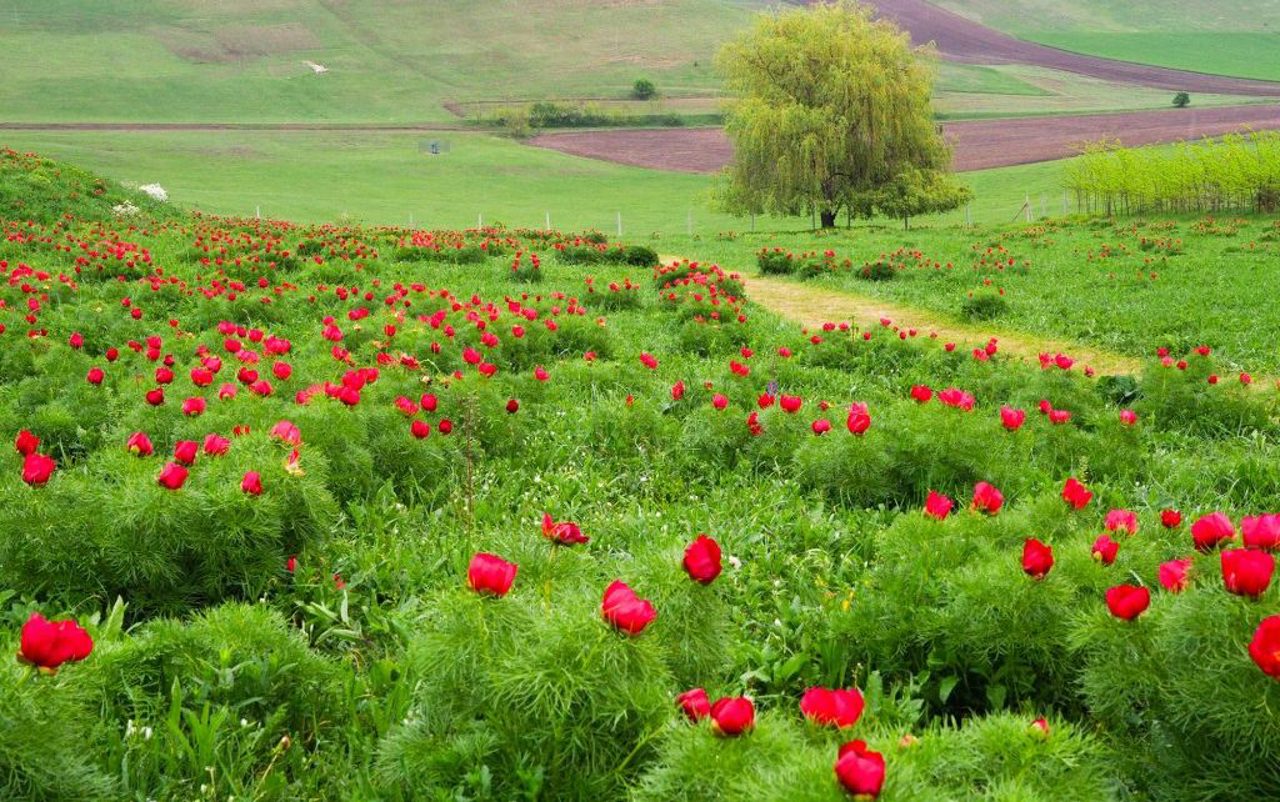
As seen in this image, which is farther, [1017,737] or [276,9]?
[276,9]

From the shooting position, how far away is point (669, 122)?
292ft

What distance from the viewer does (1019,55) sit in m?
118

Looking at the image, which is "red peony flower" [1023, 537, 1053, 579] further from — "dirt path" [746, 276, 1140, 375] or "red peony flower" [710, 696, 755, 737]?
"dirt path" [746, 276, 1140, 375]

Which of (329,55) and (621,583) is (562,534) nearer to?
(621,583)

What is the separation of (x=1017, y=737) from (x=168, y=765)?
249cm

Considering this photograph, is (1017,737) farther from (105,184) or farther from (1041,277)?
(105,184)

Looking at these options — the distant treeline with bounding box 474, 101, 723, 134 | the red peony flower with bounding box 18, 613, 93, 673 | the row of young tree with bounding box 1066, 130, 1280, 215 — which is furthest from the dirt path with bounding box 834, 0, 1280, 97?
the red peony flower with bounding box 18, 613, 93, 673

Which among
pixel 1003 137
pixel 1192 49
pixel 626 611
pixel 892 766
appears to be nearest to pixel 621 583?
pixel 626 611

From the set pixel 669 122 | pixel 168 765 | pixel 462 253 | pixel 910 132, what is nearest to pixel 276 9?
pixel 669 122

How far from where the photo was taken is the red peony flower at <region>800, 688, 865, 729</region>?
2162mm

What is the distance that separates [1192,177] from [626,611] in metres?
35.5

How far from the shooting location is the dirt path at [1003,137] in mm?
65062

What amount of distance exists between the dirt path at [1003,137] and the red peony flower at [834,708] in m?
65.8

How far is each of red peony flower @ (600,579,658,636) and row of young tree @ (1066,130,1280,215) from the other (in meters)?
33.3
